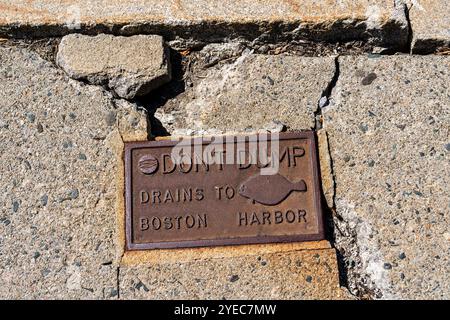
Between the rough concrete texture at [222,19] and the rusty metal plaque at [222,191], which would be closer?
the rusty metal plaque at [222,191]

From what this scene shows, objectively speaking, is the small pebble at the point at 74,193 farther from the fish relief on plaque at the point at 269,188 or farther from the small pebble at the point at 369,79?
the small pebble at the point at 369,79

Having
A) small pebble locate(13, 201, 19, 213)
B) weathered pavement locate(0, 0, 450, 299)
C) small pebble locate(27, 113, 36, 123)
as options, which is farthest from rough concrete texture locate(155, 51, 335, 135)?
small pebble locate(13, 201, 19, 213)

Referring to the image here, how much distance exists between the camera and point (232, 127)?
6.87ft

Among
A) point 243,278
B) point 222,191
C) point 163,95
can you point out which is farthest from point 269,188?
point 163,95

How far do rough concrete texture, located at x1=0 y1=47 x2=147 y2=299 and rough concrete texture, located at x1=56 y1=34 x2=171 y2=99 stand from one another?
0.05 metres

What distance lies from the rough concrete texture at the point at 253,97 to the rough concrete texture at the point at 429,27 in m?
0.34

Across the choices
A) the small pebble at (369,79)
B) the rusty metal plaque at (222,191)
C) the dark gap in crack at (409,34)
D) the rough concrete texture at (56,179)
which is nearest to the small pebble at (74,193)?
the rough concrete texture at (56,179)

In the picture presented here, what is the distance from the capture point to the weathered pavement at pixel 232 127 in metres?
1.93

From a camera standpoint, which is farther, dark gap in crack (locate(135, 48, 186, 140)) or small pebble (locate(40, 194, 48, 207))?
dark gap in crack (locate(135, 48, 186, 140))

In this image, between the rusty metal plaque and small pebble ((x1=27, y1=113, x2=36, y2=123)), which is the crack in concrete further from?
small pebble ((x1=27, y1=113, x2=36, y2=123))

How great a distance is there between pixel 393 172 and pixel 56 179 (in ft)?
3.80

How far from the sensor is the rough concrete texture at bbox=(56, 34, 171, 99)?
6.97 ft

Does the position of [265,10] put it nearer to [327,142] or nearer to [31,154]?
[327,142]

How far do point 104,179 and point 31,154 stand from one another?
0.91ft
